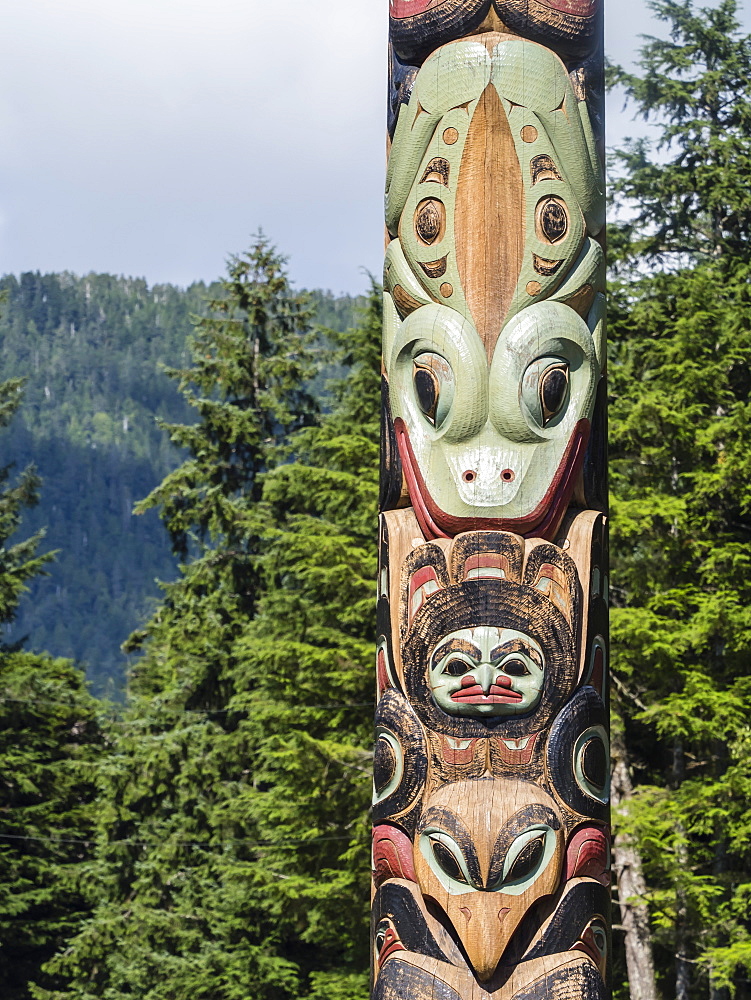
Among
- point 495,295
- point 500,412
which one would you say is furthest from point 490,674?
point 495,295

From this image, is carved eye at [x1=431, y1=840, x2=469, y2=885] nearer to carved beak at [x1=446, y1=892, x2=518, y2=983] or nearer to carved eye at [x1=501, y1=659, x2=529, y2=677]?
carved beak at [x1=446, y1=892, x2=518, y2=983]

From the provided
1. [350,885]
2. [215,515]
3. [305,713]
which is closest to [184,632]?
[215,515]

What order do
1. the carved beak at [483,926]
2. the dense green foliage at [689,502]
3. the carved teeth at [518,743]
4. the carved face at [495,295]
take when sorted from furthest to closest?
the dense green foliage at [689,502]
the carved face at [495,295]
the carved teeth at [518,743]
the carved beak at [483,926]

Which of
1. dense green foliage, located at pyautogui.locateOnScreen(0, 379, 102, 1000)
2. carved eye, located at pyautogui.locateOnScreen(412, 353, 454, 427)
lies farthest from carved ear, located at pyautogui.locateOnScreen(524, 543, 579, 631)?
dense green foliage, located at pyautogui.locateOnScreen(0, 379, 102, 1000)

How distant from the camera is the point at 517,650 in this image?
5.44 metres

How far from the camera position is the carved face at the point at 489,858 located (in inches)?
205

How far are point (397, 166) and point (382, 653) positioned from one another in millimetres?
2267

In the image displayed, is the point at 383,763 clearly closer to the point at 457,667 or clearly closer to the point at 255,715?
the point at 457,667

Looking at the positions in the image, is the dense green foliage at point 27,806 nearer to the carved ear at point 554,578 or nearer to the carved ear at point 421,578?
the carved ear at point 421,578

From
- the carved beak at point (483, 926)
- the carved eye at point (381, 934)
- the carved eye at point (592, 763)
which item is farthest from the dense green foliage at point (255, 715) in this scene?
the carved beak at point (483, 926)

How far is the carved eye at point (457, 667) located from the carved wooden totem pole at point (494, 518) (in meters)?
0.01

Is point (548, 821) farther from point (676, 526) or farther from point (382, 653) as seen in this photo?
point (676, 526)

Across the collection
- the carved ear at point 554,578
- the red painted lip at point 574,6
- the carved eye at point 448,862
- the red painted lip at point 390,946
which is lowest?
the red painted lip at point 390,946

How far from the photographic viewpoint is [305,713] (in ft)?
66.9
